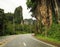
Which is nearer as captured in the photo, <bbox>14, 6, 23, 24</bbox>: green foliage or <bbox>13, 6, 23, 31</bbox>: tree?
<bbox>13, 6, 23, 31</bbox>: tree

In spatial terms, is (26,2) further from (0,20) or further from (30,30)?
(30,30)

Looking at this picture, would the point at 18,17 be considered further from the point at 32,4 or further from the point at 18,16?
the point at 32,4

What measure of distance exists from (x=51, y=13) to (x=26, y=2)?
66.1 feet

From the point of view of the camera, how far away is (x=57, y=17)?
4559cm

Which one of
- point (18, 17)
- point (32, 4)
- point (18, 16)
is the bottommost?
point (18, 17)

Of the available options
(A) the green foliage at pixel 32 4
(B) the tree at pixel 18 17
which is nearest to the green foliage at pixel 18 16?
(B) the tree at pixel 18 17

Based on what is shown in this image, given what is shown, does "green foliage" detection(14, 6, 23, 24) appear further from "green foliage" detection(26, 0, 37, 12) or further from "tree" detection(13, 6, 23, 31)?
"green foliage" detection(26, 0, 37, 12)

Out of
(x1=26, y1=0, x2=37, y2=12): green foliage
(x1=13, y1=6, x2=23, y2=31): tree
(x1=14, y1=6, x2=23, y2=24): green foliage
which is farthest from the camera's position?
(x1=14, y1=6, x2=23, y2=24): green foliage

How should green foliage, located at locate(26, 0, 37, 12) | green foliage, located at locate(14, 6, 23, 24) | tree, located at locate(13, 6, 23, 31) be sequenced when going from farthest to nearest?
green foliage, located at locate(14, 6, 23, 24) → tree, located at locate(13, 6, 23, 31) → green foliage, located at locate(26, 0, 37, 12)

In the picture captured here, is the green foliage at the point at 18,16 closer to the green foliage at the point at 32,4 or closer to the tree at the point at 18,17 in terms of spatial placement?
the tree at the point at 18,17

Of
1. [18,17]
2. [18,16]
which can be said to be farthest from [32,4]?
[18,16]

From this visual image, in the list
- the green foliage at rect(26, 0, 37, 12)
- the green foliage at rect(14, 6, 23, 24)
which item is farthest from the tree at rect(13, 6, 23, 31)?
the green foliage at rect(26, 0, 37, 12)

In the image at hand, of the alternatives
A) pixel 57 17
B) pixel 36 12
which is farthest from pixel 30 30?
pixel 57 17

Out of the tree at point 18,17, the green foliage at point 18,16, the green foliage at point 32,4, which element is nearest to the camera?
the green foliage at point 32,4
